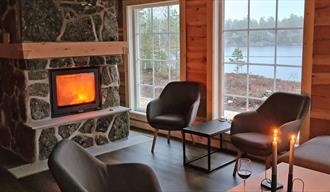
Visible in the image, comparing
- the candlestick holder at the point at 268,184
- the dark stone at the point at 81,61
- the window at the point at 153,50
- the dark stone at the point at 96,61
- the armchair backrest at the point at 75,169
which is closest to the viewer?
the armchair backrest at the point at 75,169

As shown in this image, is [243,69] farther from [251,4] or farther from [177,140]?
[177,140]

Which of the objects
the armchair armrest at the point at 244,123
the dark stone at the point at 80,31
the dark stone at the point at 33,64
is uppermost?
the dark stone at the point at 80,31

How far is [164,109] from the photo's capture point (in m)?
4.73

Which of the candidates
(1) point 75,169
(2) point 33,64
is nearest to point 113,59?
(2) point 33,64


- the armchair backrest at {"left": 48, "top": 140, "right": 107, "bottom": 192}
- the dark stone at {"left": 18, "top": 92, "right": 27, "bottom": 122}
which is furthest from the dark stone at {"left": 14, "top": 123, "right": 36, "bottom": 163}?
the armchair backrest at {"left": 48, "top": 140, "right": 107, "bottom": 192}

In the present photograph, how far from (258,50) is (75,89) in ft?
7.39

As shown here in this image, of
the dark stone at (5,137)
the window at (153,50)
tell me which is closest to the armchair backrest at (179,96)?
the window at (153,50)

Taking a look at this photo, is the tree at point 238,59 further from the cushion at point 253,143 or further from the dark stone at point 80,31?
the dark stone at point 80,31

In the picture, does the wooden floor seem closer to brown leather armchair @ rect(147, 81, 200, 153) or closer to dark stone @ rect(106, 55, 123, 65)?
brown leather armchair @ rect(147, 81, 200, 153)

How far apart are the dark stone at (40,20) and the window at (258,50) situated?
2010mm

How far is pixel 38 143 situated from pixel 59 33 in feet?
4.26

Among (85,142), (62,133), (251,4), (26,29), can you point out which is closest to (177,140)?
(85,142)

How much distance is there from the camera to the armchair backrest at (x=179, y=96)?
461 cm

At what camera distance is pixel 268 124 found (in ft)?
12.4
